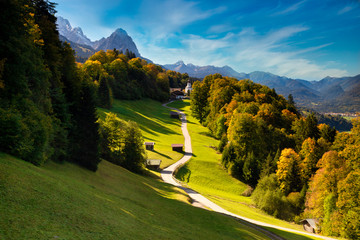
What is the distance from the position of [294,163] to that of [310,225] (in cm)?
1122

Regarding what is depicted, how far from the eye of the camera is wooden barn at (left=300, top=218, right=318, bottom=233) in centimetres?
3094

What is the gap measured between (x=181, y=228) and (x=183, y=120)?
77.0 m

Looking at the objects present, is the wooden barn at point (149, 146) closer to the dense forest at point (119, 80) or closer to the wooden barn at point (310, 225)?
the dense forest at point (119, 80)

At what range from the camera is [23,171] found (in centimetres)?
1285

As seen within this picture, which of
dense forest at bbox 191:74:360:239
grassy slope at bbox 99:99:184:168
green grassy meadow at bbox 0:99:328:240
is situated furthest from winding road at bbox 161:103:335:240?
dense forest at bbox 191:74:360:239

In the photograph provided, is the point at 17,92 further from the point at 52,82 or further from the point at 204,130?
the point at 204,130

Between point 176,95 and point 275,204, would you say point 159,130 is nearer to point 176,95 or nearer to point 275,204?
point 275,204

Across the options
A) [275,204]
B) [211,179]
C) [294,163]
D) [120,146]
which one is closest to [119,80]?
[120,146]

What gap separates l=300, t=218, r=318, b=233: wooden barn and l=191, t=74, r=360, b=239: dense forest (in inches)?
32.0

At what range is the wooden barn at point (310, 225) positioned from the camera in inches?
1218

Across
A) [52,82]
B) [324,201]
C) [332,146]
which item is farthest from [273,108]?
[52,82]

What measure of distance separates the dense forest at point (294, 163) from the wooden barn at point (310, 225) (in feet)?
2.67

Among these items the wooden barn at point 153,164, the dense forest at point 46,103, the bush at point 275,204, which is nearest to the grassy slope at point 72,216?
the dense forest at point 46,103

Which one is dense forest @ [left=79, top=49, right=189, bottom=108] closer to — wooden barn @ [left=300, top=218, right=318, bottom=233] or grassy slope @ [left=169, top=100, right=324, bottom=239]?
grassy slope @ [left=169, top=100, right=324, bottom=239]
